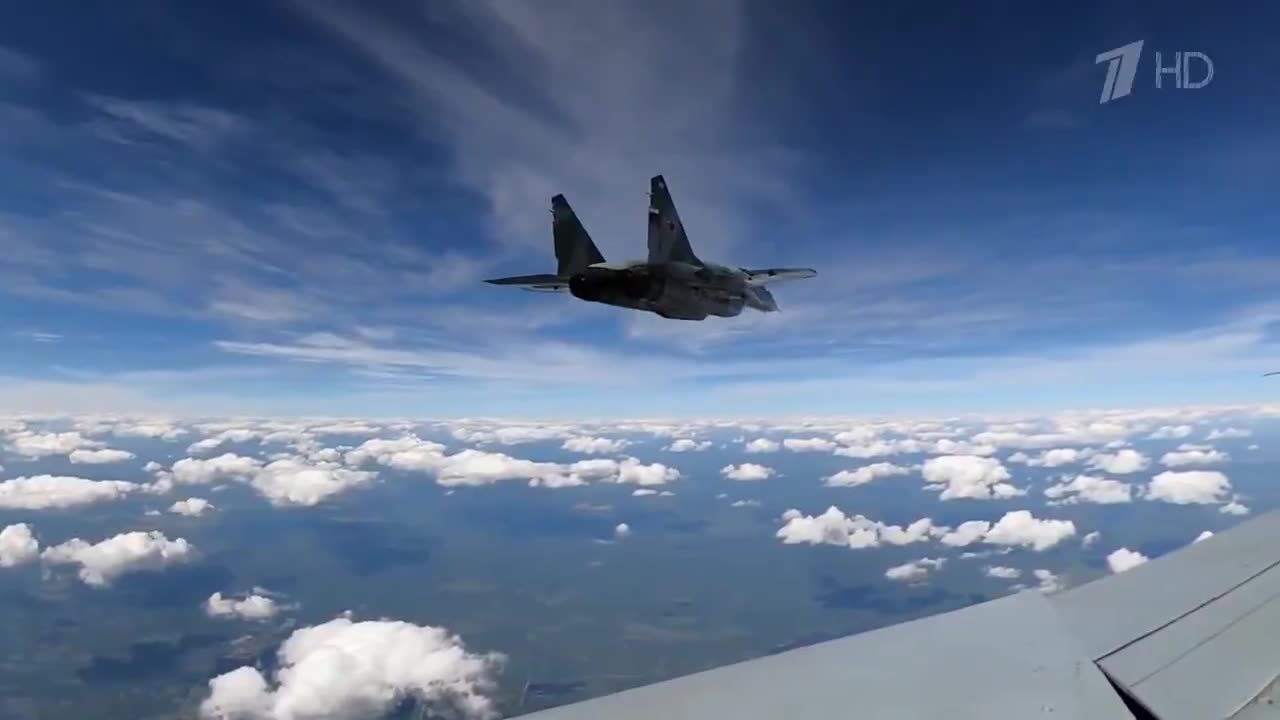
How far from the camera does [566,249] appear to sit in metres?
13.8

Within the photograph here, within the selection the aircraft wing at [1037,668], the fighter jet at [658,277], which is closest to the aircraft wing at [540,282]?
the fighter jet at [658,277]

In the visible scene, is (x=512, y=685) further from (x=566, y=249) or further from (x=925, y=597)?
(x=566, y=249)

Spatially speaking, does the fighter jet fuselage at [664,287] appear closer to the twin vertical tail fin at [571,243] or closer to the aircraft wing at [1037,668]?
the twin vertical tail fin at [571,243]

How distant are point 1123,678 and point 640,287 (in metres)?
9.69

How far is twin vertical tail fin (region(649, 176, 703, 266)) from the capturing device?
47.5 ft

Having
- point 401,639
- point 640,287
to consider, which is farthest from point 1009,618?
point 401,639

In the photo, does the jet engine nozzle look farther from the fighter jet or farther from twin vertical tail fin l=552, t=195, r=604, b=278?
twin vertical tail fin l=552, t=195, r=604, b=278

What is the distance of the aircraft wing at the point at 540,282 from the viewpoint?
11.5m

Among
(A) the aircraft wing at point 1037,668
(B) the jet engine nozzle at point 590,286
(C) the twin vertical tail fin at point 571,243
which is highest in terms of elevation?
(C) the twin vertical tail fin at point 571,243

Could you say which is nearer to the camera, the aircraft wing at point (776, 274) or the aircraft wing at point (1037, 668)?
the aircraft wing at point (1037, 668)

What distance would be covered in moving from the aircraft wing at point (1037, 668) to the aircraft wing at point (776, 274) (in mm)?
9500

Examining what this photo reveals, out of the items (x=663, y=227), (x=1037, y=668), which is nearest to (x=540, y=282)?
(x=663, y=227)

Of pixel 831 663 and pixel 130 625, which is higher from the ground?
pixel 831 663

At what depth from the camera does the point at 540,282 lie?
38.9ft
